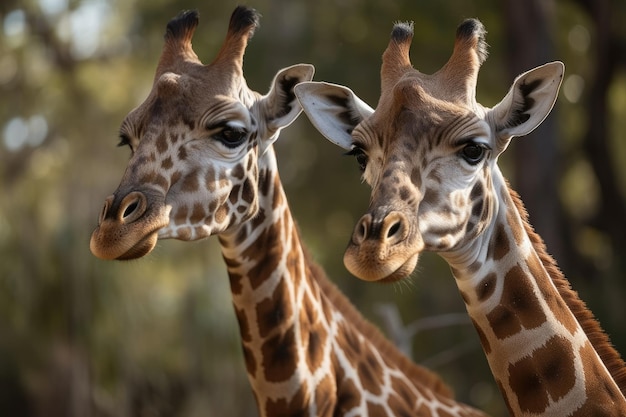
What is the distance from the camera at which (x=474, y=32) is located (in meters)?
5.43

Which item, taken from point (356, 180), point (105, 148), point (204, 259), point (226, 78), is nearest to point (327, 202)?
point (356, 180)

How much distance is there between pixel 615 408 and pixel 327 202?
20.5 metres

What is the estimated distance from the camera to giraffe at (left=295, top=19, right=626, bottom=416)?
4730 millimetres

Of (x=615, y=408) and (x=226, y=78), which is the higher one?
(x=226, y=78)

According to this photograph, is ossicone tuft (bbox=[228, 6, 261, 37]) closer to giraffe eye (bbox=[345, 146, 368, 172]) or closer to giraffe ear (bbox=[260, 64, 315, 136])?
giraffe ear (bbox=[260, 64, 315, 136])

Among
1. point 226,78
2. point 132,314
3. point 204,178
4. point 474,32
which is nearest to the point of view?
point 474,32

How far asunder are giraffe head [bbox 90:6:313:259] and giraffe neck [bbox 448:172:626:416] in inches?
59.7

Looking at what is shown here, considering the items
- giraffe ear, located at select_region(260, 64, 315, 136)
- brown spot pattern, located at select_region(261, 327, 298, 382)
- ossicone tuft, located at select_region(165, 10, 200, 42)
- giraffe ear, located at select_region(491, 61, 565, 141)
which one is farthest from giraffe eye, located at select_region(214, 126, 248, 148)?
giraffe ear, located at select_region(491, 61, 565, 141)

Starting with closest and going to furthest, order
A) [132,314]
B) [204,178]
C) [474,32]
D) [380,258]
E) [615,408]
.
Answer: [380,258], [615,408], [474,32], [204,178], [132,314]

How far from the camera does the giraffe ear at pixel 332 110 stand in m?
5.64

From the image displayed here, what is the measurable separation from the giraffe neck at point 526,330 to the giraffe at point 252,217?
1.36 meters

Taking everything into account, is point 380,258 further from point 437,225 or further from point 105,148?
point 105,148

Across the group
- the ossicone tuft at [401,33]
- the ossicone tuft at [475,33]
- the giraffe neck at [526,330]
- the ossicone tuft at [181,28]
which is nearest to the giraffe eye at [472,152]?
the giraffe neck at [526,330]

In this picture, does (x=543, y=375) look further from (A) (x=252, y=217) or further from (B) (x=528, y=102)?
(A) (x=252, y=217)
